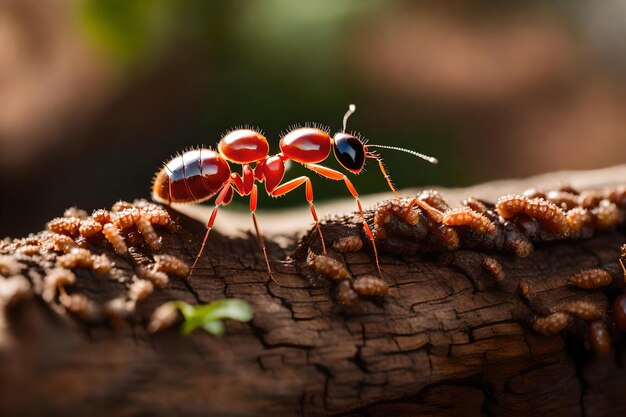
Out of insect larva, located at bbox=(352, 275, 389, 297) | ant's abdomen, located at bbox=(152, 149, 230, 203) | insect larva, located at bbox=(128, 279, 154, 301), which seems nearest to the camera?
insect larva, located at bbox=(128, 279, 154, 301)

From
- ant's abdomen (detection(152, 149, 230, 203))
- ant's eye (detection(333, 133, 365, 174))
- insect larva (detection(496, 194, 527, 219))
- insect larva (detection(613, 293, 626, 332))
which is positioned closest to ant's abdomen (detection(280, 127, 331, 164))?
ant's eye (detection(333, 133, 365, 174))

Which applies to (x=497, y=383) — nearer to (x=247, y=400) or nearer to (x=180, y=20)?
(x=247, y=400)

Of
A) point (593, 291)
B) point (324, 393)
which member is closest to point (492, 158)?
point (593, 291)

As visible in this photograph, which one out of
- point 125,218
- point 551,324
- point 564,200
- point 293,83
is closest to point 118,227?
point 125,218

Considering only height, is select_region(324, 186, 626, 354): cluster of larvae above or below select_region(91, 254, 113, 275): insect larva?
above

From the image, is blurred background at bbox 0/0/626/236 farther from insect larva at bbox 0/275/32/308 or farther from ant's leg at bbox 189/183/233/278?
insect larva at bbox 0/275/32/308

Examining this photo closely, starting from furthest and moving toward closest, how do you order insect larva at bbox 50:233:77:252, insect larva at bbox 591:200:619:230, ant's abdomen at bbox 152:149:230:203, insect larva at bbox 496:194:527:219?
insect larva at bbox 591:200:619:230 < ant's abdomen at bbox 152:149:230:203 < insect larva at bbox 496:194:527:219 < insect larva at bbox 50:233:77:252

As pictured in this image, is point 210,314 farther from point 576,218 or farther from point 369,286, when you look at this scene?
point 576,218

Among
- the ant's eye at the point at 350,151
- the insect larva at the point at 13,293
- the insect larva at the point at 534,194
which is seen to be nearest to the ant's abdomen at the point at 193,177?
the ant's eye at the point at 350,151
